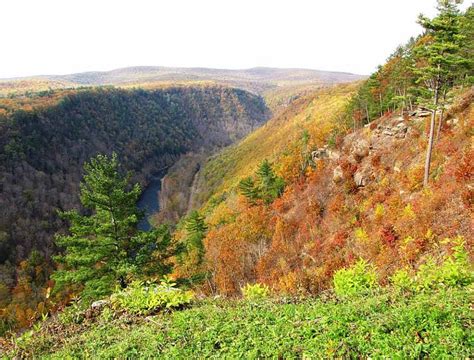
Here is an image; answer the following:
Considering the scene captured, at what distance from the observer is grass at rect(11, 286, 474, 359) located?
579 cm

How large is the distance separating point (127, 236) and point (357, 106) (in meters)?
50.1

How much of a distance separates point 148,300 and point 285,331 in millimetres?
4683

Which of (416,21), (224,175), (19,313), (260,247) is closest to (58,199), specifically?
(224,175)

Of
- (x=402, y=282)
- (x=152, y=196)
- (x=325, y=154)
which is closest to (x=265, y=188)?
(x=325, y=154)

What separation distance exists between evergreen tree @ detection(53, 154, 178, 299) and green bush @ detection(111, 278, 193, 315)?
7.02 metres

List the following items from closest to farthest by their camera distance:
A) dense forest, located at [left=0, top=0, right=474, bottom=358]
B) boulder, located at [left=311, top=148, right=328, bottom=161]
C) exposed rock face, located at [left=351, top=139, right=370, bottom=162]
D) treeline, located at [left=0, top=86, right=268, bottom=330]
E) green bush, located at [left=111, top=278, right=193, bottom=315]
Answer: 1. dense forest, located at [left=0, top=0, right=474, bottom=358]
2. green bush, located at [left=111, top=278, right=193, bottom=315]
3. exposed rock face, located at [left=351, top=139, right=370, bottom=162]
4. boulder, located at [left=311, top=148, right=328, bottom=161]
5. treeline, located at [left=0, top=86, right=268, bottom=330]

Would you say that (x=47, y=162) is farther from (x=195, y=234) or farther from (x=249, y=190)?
(x=195, y=234)

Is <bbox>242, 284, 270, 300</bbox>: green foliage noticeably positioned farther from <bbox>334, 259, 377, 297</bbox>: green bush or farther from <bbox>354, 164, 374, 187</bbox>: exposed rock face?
<bbox>354, 164, 374, 187</bbox>: exposed rock face

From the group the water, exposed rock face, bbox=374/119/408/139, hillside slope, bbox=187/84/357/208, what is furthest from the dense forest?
the water

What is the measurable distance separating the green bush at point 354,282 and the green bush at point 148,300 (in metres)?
4.36

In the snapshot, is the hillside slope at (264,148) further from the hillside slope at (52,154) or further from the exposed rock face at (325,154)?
the hillside slope at (52,154)

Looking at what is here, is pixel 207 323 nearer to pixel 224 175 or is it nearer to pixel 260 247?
pixel 260 247

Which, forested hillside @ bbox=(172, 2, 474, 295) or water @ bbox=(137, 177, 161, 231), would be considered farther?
water @ bbox=(137, 177, 161, 231)

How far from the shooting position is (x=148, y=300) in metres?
9.99
